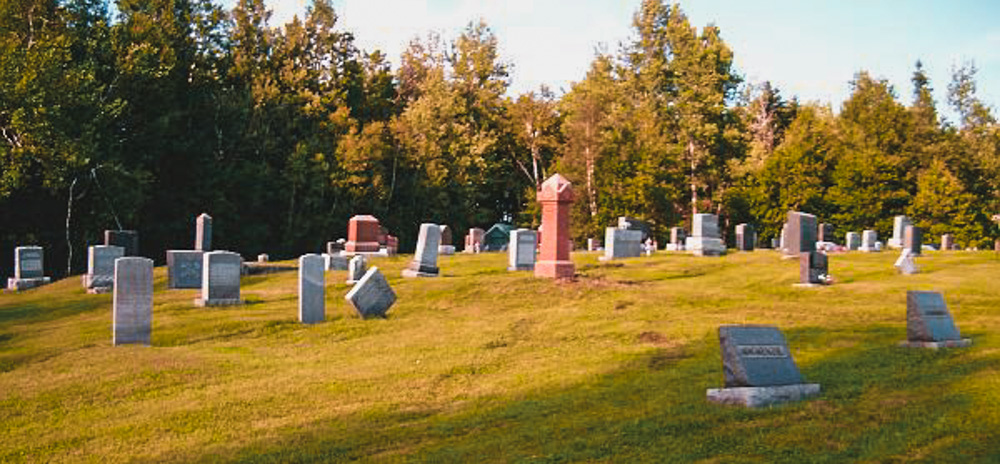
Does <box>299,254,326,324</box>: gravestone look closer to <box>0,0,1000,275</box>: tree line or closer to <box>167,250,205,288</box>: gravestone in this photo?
<box>167,250,205,288</box>: gravestone

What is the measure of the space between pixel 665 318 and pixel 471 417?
26.6ft

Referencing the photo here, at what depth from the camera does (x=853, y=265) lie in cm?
2764

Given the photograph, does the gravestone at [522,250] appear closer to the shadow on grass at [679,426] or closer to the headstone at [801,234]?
the headstone at [801,234]

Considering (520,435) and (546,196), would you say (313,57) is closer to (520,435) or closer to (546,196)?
(546,196)

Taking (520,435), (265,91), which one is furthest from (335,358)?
(265,91)

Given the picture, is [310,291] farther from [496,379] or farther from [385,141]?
[385,141]

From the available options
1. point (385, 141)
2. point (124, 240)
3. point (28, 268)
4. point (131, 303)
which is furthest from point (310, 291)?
point (385, 141)

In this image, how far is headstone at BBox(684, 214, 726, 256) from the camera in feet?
109

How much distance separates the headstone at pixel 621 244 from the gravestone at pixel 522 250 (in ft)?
15.3

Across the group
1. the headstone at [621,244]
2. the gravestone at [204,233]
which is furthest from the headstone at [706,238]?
the gravestone at [204,233]

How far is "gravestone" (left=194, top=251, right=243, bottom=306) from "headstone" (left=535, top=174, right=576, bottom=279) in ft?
24.4

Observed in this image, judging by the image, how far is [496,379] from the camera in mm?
12125

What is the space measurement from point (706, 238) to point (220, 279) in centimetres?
1998

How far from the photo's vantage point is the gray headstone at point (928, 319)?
42.2 ft
